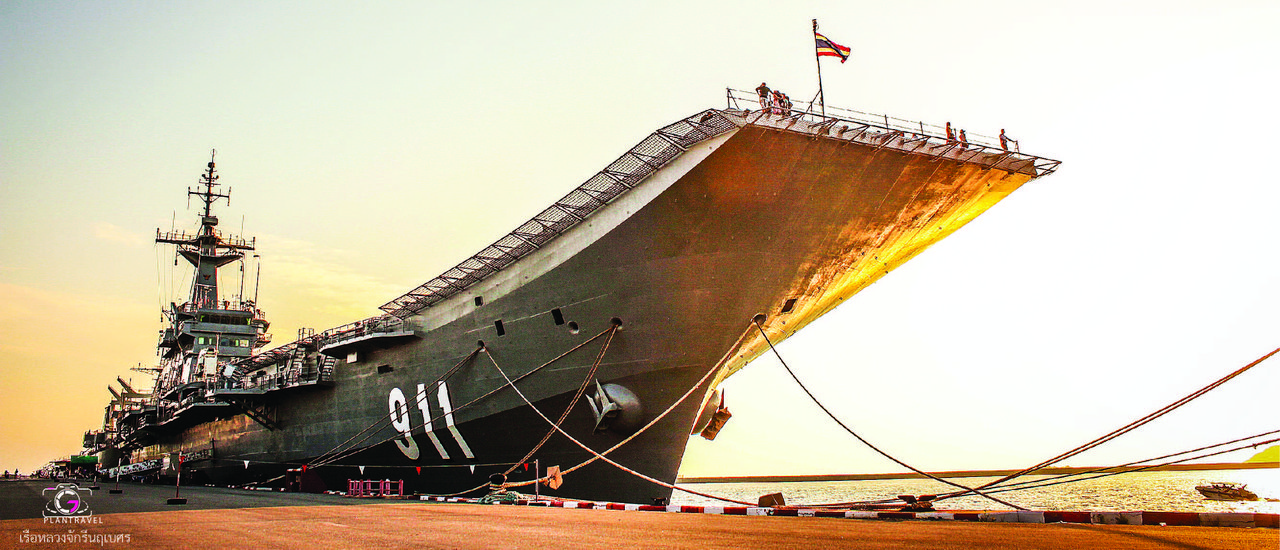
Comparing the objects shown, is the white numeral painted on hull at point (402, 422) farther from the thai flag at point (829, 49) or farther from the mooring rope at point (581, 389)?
the thai flag at point (829, 49)

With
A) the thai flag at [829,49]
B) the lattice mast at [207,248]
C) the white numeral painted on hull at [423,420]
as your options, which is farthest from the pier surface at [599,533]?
the lattice mast at [207,248]

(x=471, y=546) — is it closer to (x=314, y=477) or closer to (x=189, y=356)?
(x=314, y=477)

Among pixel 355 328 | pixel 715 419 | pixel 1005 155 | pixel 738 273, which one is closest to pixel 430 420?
pixel 355 328

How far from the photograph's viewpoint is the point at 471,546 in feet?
18.3

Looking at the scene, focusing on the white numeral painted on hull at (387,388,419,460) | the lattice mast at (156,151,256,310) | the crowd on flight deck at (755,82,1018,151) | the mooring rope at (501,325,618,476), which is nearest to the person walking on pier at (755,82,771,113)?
the crowd on flight deck at (755,82,1018,151)

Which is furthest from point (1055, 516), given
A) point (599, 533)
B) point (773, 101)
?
point (773, 101)

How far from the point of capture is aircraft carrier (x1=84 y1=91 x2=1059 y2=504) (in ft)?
39.3

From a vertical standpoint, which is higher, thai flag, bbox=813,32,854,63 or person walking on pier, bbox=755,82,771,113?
thai flag, bbox=813,32,854,63

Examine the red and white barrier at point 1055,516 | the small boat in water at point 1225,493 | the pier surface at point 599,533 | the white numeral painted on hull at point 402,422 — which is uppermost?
the white numeral painted on hull at point 402,422

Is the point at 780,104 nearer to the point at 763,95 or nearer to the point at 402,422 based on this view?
the point at 763,95

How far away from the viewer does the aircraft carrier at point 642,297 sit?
39.3 ft

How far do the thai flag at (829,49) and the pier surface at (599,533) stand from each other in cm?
809

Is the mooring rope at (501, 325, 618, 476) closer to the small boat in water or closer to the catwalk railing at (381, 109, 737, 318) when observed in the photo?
the catwalk railing at (381, 109, 737, 318)

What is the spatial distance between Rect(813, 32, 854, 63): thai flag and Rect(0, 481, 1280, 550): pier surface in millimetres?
8089
